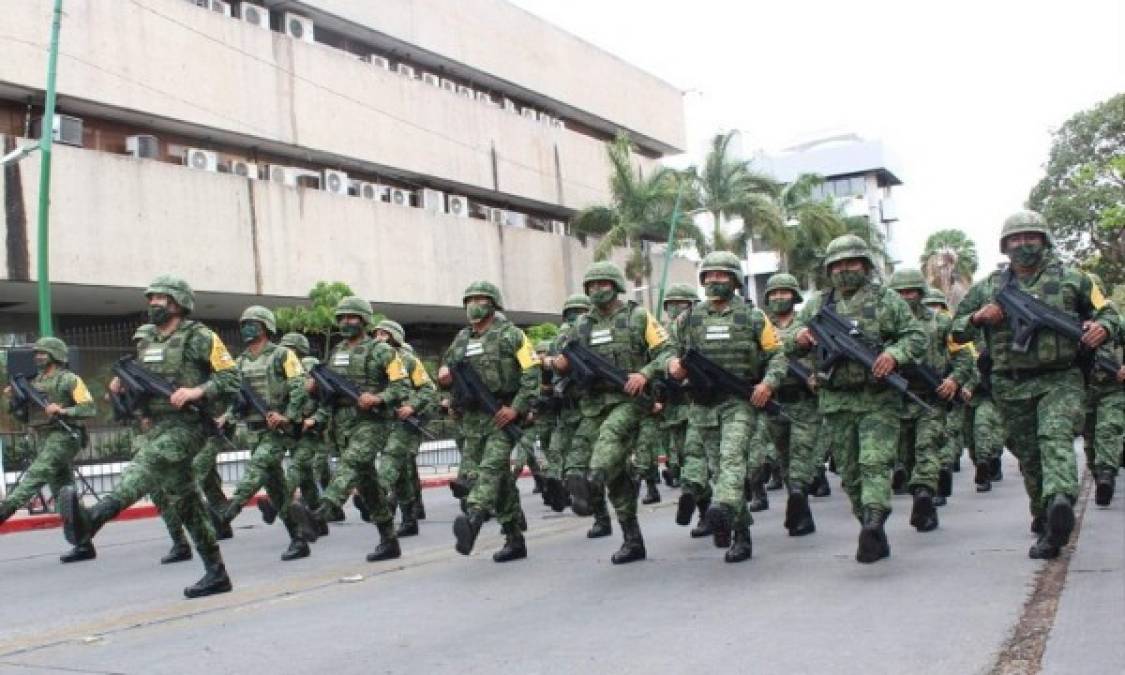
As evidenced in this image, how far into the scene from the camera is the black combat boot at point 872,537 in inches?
252

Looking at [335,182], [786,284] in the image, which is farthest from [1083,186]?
[786,284]

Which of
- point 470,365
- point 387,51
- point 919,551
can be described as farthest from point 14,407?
point 387,51

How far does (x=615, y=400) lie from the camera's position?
773 centimetres

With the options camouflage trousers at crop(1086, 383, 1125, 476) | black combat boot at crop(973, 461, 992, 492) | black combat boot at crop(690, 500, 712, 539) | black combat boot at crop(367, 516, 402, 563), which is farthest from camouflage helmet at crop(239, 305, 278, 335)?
camouflage trousers at crop(1086, 383, 1125, 476)

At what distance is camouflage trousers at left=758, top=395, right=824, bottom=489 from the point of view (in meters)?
8.71

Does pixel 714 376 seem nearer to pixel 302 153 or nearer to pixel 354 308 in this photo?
pixel 354 308

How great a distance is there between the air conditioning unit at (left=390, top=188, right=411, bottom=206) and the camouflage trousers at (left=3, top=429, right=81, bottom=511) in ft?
67.3

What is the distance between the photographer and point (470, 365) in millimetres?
8047

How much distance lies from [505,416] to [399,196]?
23785 millimetres

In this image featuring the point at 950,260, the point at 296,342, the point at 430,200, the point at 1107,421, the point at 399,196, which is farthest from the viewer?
the point at 950,260

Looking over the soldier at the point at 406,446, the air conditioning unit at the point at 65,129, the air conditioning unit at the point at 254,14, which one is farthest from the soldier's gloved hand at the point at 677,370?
the air conditioning unit at the point at 254,14

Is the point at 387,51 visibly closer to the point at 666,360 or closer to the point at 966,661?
the point at 666,360

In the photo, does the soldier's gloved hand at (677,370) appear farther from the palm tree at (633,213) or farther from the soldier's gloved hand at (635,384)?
the palm tree at (633,213)

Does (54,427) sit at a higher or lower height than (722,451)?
higher
